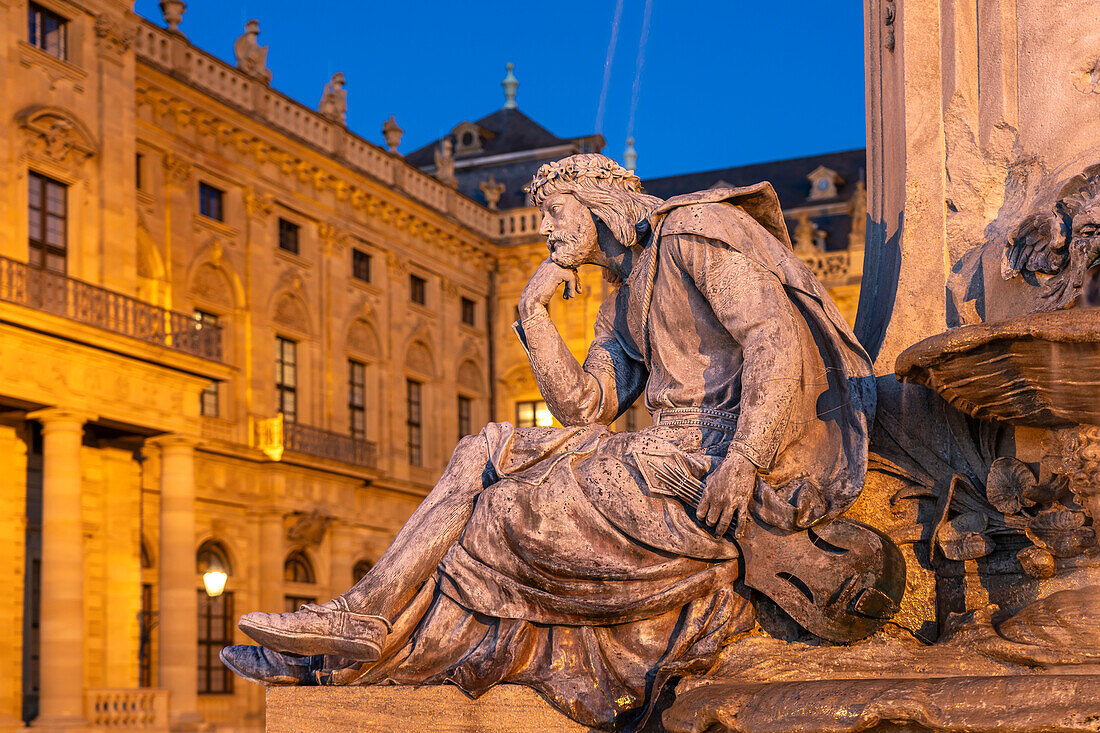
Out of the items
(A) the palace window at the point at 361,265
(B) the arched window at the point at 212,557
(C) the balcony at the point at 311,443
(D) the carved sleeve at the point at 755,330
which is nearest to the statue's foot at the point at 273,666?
(D) the carved sleeve at the point at 755,330

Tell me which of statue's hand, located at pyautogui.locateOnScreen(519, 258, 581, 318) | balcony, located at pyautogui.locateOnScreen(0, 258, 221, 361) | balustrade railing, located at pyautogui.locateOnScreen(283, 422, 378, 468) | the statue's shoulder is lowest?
statue's hand, located at pyautogui.locateOnScreen(519, 258, 581, 318)

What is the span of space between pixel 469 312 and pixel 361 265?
466 centimetres

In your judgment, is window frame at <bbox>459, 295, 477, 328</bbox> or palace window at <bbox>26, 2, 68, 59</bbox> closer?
palace window at <bbox>26, 2, 68, 59</bbox>

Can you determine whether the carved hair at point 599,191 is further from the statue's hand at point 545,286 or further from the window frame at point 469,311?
the window frame at point 469,311

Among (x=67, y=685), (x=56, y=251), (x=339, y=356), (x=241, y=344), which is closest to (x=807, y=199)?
(x=339, y=356)

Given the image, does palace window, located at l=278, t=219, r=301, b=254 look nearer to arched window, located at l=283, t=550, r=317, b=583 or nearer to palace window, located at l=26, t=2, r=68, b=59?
arched window, located at l=283, t=550, r=317, b=583

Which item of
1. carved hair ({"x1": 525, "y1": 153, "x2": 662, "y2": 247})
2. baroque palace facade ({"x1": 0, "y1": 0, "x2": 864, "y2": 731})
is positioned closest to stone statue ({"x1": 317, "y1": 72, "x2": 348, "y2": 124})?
baroque palace facade ({"x1": 0, "y1": 0, "x2": 864, "y2": 731})

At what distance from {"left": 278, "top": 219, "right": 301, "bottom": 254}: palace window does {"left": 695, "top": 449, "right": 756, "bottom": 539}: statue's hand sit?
2649 centimetres

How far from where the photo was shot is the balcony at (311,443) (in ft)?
87.7

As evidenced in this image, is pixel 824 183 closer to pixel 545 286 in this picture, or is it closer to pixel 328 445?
pixel 328 445

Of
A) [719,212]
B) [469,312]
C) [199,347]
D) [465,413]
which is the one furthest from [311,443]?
[719,212]

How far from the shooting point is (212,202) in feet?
89.7

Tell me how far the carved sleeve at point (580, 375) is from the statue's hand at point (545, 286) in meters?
0.03

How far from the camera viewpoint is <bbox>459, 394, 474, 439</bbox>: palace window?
117 ft
